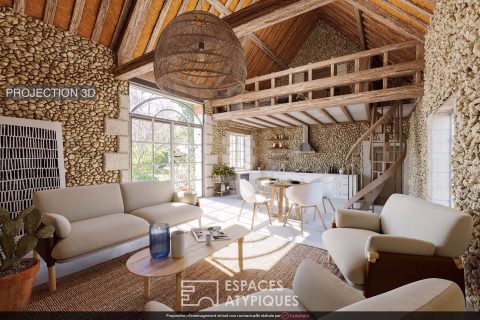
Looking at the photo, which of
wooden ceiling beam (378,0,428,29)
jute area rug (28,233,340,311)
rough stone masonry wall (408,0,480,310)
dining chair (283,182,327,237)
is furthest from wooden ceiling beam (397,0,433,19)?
jute area rug (28,233,340,311)

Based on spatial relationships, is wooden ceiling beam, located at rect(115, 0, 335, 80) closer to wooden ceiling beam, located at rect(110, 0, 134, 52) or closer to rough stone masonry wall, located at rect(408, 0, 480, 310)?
wooden ceiling beam, located at rect(110, 0, 134, 52)

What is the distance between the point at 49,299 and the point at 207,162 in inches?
207

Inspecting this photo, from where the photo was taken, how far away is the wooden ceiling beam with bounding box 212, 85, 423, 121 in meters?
4.30

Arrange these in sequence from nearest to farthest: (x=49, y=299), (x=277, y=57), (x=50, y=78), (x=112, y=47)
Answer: (x=49, y=299) → (x=50, y=78) → (x=112, y=47) → (x=277, y=57)

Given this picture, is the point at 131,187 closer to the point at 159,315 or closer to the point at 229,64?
the point at 229,64

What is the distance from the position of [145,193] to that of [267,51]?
6279 millimetres

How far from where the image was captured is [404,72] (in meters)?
4.22

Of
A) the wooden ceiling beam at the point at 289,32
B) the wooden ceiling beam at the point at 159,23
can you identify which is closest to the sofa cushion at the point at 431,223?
the wooden ceiling beam at the point at 159,23

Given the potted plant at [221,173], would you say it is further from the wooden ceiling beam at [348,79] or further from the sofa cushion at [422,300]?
the sofa cushion at [422,300]

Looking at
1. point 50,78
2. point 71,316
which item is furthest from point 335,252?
point 50,78

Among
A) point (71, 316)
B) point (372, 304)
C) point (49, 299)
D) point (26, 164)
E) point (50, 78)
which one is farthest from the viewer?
point (50, 78)

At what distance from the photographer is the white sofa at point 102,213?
88.0 inches

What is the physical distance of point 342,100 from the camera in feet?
16.1

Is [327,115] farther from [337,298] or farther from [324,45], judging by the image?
[337,298]
